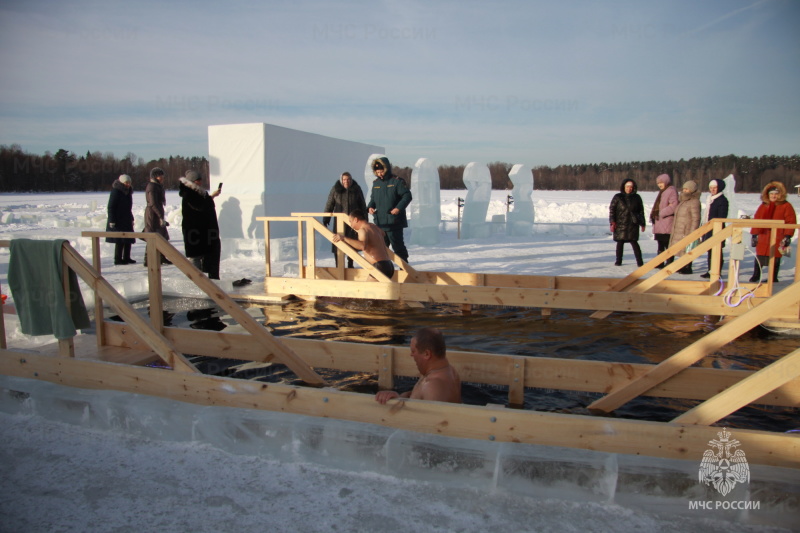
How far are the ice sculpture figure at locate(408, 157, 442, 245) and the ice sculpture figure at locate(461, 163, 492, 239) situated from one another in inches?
66.9

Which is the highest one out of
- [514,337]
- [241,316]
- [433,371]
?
[241,316]

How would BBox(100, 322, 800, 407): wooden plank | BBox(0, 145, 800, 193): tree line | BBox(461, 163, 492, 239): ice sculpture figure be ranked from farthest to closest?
BBox(0, 145, 800, 193): tree line < BBox(461, 163, 492, 239): ice sculpture figure < BBox(100, 322, 800, 407): wooden plank

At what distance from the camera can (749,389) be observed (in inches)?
114

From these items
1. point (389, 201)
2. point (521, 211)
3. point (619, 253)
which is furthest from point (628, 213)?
point (521, 211)

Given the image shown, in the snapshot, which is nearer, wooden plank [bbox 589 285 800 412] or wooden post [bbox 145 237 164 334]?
wooden plank [bbox 589 285 800 412]

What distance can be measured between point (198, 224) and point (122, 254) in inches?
123

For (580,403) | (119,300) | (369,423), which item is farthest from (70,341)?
(580,403)

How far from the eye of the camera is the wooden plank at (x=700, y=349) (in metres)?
3.23

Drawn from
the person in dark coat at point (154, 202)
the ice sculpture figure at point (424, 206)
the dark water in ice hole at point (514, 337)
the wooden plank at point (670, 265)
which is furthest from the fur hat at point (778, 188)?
the person in dark coat at point (154, 202)

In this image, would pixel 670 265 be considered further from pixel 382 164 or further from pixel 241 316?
pixel 241 316

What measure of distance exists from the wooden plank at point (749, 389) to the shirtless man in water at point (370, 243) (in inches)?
199

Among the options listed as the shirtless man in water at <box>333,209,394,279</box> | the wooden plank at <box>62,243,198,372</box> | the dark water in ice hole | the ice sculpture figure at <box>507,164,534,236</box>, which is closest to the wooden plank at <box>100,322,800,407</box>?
the dark water in ice hole

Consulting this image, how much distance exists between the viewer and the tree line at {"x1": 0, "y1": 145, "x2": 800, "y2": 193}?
45094mm

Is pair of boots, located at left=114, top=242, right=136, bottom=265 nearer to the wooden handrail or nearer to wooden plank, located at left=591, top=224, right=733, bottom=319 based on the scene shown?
the wooden handrail
